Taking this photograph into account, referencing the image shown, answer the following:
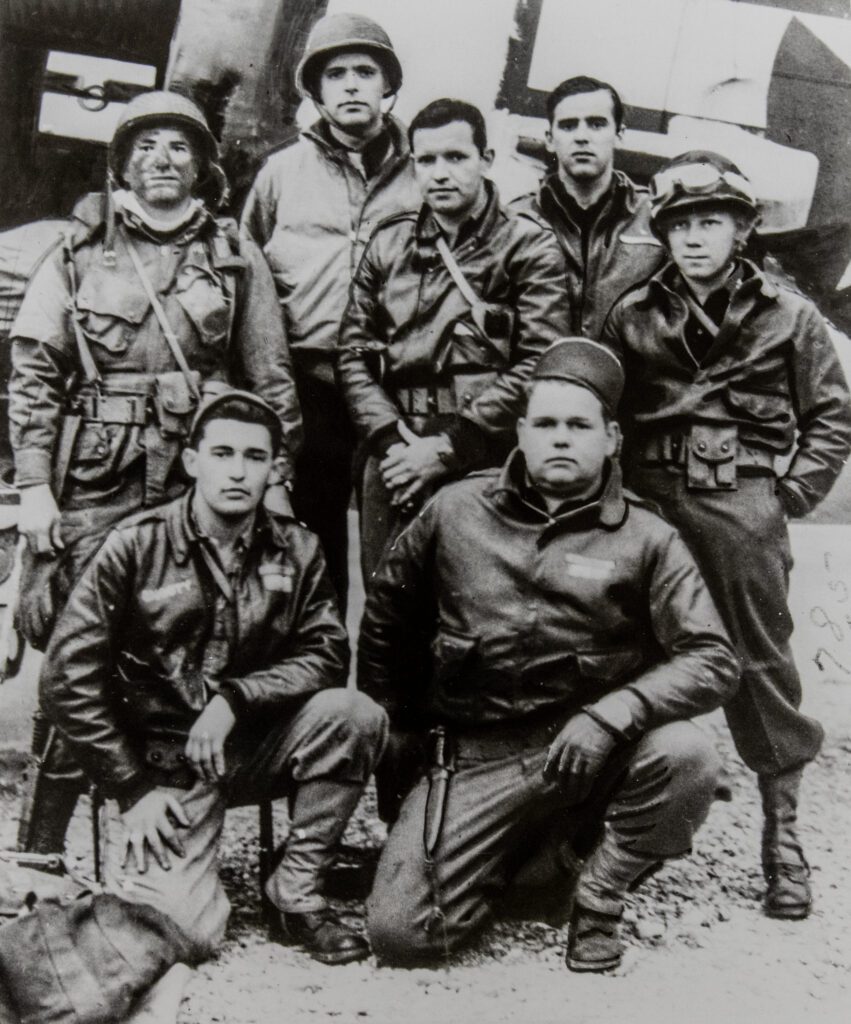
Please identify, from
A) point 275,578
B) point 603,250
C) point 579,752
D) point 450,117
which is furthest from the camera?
point 603,250

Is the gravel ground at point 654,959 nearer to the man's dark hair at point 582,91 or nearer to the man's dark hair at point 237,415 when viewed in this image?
the man's dark hair at point 237,415

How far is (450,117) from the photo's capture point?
2918 millimetres

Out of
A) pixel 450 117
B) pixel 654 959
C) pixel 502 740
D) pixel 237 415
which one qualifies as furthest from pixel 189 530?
pixel 654 959

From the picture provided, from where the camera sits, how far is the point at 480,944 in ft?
9.22

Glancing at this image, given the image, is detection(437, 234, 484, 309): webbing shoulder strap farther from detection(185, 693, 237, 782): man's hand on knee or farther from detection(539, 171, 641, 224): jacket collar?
detection(185, 693, 237, 782): man's hand on knee

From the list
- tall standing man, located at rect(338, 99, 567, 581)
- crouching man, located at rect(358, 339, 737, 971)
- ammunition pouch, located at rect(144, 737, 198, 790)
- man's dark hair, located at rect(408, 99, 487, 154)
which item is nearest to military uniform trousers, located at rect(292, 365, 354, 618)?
tall standing man, located at rect(338, 99, 567, 581)

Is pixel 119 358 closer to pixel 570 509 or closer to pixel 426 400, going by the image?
pixel 426 400

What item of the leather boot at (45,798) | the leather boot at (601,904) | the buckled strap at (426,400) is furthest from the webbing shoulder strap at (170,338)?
the leather boot at (601,904)

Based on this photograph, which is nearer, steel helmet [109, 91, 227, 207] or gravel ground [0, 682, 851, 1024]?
gravel ground [0, 682, 851, 1024]

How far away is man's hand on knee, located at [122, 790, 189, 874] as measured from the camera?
2.74m

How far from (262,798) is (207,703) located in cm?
26

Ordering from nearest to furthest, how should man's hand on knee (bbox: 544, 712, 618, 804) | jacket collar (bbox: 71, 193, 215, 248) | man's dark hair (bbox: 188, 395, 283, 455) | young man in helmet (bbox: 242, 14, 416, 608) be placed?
man's hand on knee (bbox: 544, 712, 618, 804) → man's dark hair (bbox: 188, 395, 283, 455) → jacket collar (bbox: 71, 193, 215, 248) → young man in helmet (bbox: 242, 14, 416, 608)

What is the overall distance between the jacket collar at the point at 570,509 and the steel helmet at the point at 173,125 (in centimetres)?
103

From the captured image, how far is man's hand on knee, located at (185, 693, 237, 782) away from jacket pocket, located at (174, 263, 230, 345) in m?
0.88
